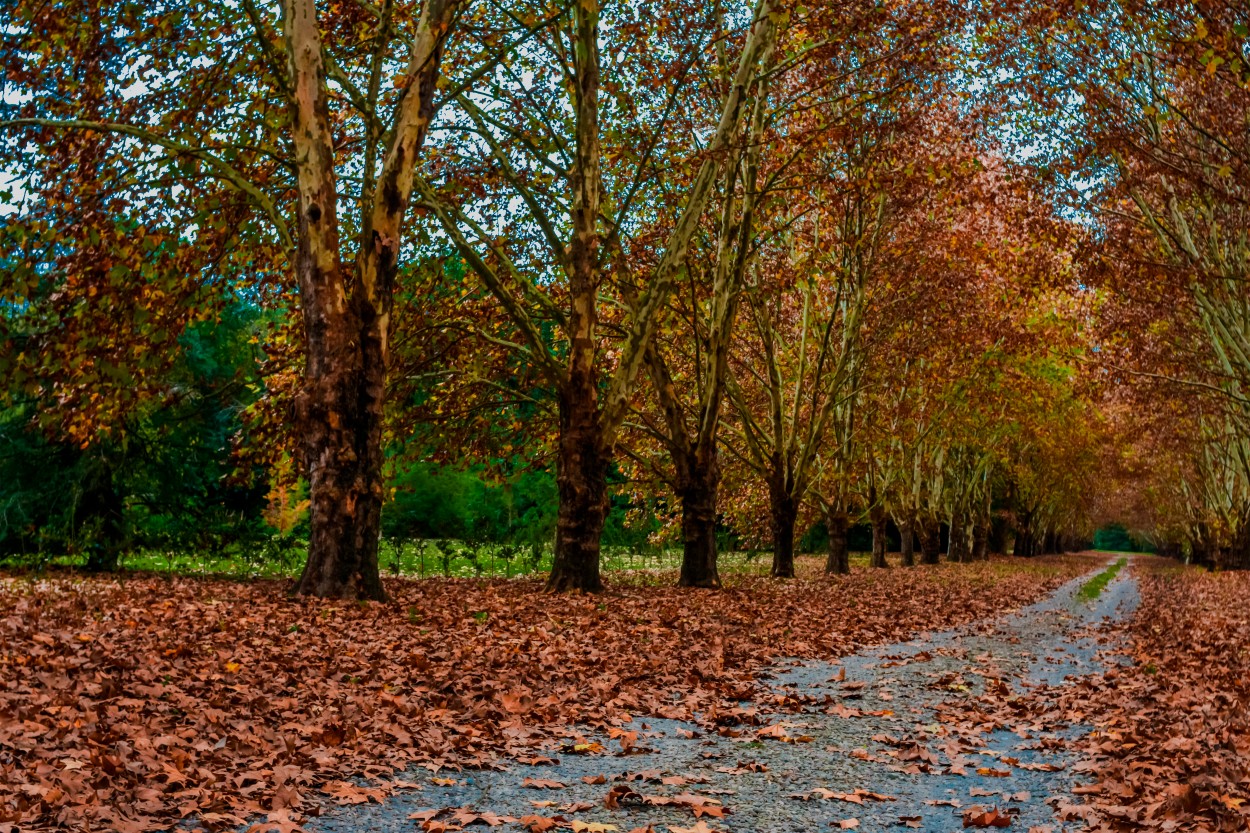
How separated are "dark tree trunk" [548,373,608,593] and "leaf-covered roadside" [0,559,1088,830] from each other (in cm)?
120

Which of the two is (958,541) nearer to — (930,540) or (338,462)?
(930,540)

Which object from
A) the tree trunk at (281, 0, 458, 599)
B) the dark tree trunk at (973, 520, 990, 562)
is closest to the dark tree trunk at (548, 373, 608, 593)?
the tree trunk at (281, 0, 458, 599)

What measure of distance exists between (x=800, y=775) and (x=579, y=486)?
9.72 metres

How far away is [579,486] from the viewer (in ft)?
50.7

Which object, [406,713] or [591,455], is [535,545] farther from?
[406,713]

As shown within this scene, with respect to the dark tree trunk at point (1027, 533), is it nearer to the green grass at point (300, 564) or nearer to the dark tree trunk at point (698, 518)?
the green grass at point (300, 564)

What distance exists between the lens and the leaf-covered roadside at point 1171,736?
4.91 metres

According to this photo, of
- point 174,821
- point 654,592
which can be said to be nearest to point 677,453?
point 654,592

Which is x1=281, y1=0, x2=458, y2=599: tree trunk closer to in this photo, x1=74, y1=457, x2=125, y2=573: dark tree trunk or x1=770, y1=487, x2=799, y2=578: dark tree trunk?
x1=74, y1=457, x2=125, y2=573: dark tree trunk

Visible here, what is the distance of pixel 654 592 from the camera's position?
680 inches

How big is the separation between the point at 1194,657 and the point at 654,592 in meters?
8.29

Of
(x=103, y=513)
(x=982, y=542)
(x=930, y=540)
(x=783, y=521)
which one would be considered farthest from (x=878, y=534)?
(x=103, y=513)

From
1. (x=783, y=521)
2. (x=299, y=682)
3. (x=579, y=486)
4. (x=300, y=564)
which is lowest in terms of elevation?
(x=300, y=564)

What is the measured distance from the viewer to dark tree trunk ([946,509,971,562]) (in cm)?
4853
